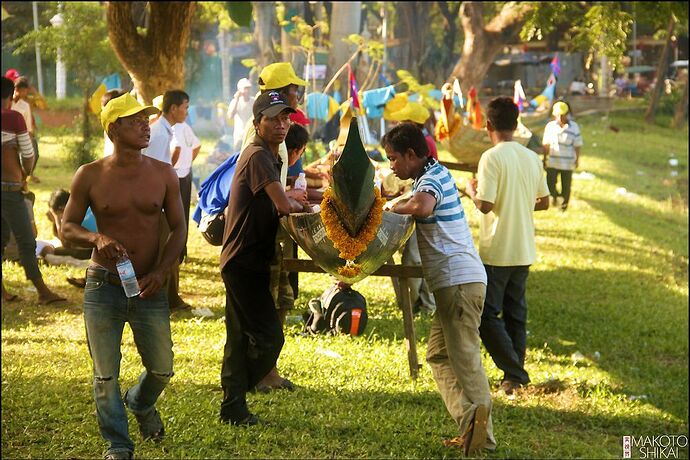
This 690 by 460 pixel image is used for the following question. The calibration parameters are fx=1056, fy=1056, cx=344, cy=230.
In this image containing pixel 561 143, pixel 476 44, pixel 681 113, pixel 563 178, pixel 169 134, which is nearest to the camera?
pixel 169 134

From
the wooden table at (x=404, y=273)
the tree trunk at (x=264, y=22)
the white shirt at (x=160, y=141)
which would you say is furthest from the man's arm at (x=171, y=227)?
the tree trunk at (x=264, y=22)

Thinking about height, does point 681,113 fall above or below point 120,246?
below

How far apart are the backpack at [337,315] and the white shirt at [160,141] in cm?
154

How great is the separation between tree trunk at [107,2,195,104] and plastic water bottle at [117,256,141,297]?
4969 millimetres

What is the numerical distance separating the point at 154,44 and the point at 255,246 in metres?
4.98

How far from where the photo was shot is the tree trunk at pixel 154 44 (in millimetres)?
9398

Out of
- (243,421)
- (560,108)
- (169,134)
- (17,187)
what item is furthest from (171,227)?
(560,108)

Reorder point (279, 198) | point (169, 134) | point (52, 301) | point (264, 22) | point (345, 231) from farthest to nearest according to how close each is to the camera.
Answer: point (264, 22) < point (52, 301) < point (169, 134) < point (279, 198) < point (345, 231)

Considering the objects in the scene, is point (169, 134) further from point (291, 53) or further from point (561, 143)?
point (291, 53)

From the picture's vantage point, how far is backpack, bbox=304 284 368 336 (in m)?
7.50

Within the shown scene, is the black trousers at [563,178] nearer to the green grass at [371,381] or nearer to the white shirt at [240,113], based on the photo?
the green grass at [371,381]

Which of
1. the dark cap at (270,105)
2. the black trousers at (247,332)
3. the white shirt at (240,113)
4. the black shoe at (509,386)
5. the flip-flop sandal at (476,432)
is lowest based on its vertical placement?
the black shoe at (509,386)

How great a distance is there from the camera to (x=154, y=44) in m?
9.66

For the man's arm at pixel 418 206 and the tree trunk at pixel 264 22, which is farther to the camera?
the tree trunk at pixel 264 22
